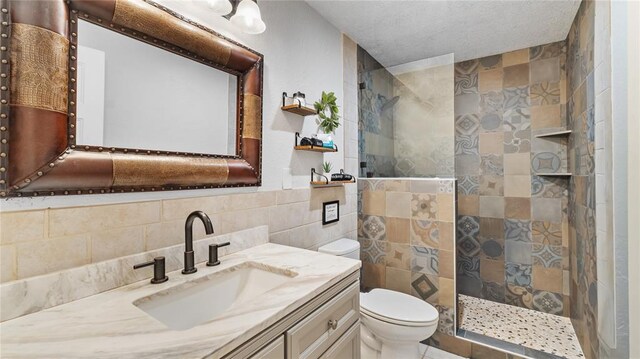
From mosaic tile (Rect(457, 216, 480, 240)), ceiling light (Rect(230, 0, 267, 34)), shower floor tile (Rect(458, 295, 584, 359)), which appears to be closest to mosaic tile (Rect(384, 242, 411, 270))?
shower floor tile (Rect(458, 295, 584, 359))

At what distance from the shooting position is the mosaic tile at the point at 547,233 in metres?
2.37

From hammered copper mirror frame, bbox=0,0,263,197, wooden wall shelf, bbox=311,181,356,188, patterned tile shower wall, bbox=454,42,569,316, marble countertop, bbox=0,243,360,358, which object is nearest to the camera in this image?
marble countertop, bbox=0,243,360,358

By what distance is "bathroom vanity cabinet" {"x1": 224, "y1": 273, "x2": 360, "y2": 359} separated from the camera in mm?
755

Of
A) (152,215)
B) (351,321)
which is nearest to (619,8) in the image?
(351,321)

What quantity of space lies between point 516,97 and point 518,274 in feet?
5.41

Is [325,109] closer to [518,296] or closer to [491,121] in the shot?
[491,121]

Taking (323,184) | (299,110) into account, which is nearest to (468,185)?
(323,184)

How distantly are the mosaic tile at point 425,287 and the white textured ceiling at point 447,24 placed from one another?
75.6 inches

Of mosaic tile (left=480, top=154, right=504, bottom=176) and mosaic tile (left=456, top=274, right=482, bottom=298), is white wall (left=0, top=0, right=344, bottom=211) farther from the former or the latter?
mosaic tile (left=456, top=274, right=482, bottom=298)

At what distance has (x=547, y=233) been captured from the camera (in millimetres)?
2414

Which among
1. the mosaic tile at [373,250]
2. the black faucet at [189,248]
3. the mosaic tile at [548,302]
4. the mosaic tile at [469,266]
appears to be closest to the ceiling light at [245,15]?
the black faucet at [189,248]

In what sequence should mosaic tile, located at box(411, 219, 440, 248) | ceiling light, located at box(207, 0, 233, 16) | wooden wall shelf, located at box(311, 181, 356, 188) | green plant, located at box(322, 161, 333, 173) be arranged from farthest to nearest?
1. mosaic tile, located at box(411, 219, 440, 248)
2. green plant, located at box(322, 161, 333, 173)
3. wooden wall shelf, located at box(311, 181, 356, 188)
4. ceiling light, located at box(207, 0, 233, 16)

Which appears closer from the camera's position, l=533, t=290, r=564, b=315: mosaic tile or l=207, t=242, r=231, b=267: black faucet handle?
l=207, t=242, r=231, b=267: black faucet handle

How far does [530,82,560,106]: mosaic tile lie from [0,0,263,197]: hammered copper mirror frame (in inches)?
111
